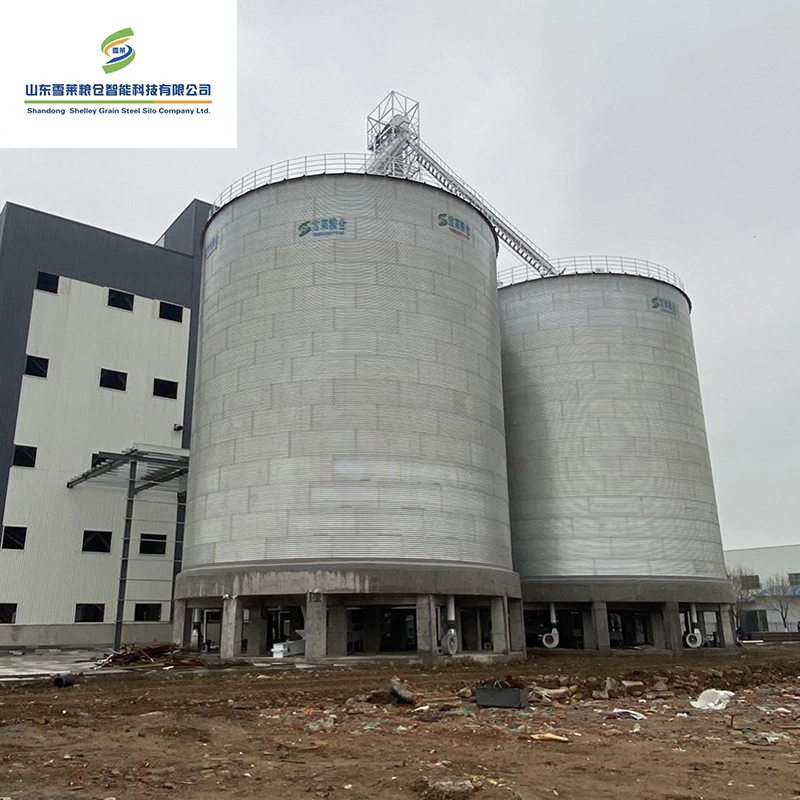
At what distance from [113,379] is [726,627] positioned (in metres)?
38.0

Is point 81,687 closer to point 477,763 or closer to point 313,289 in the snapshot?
point 477,763

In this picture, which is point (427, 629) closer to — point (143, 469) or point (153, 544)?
point (143, 469)

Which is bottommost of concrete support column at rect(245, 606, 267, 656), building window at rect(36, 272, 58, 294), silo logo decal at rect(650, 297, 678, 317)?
concrete support column at rect(245, 606, 267, 656)

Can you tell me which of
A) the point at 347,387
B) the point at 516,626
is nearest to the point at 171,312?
the point at 347,387

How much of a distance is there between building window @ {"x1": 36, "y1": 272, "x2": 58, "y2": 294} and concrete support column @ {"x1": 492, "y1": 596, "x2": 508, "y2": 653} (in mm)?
32191

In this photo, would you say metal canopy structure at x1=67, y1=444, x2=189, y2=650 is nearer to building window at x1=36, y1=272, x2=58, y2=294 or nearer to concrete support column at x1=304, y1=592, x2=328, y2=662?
building window at x1=36, y1=272, x2=58, y2=294

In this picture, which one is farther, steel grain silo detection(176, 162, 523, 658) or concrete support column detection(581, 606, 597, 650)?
→ concrete support column detection(581, 606, 597, 650)

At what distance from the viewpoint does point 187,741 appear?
520 inches

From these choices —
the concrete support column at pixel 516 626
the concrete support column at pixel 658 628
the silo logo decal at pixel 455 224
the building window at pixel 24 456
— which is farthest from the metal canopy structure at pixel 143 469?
the concrete support column at pixel 658 628

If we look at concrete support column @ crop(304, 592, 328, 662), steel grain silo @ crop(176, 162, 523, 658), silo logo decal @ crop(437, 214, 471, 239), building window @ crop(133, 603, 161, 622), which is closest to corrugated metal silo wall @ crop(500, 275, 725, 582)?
steel grain silo @ crop(176, 162, 523, 658)

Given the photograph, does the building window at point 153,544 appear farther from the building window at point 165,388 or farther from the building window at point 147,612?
the building window at point 165,388

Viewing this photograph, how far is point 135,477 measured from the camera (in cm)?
4088

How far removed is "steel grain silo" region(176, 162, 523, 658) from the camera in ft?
92.7

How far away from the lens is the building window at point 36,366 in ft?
143
